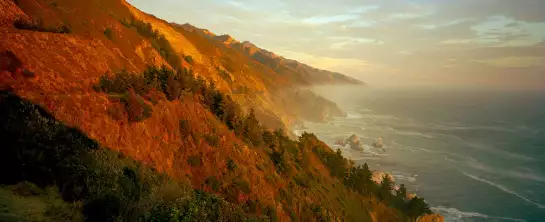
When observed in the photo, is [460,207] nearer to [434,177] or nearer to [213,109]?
[434,177]

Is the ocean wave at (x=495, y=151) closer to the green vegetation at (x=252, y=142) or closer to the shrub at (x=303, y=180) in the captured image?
the green vegetation at (x=252, y=142)

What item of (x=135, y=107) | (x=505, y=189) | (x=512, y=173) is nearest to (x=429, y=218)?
(x=505, y=189)

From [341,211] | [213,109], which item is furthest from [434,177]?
[213,109]

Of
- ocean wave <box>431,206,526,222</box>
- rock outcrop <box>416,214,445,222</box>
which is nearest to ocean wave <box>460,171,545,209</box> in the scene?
ocean wave <box>431,206,526,222</box>

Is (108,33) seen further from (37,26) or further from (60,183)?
(60,183)

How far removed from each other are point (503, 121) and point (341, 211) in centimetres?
13832

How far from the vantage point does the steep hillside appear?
738 centimetres

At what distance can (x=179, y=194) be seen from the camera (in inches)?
425

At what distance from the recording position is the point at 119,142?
1336 cm

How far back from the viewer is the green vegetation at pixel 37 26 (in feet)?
47.2

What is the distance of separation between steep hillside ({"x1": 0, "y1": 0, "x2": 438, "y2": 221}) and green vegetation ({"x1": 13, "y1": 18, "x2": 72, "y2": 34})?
2.6 inches

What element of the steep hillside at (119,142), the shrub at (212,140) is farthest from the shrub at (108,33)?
the shrub at (212,140)

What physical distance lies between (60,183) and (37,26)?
12.0 meters

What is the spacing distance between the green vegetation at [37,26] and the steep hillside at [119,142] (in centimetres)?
6
